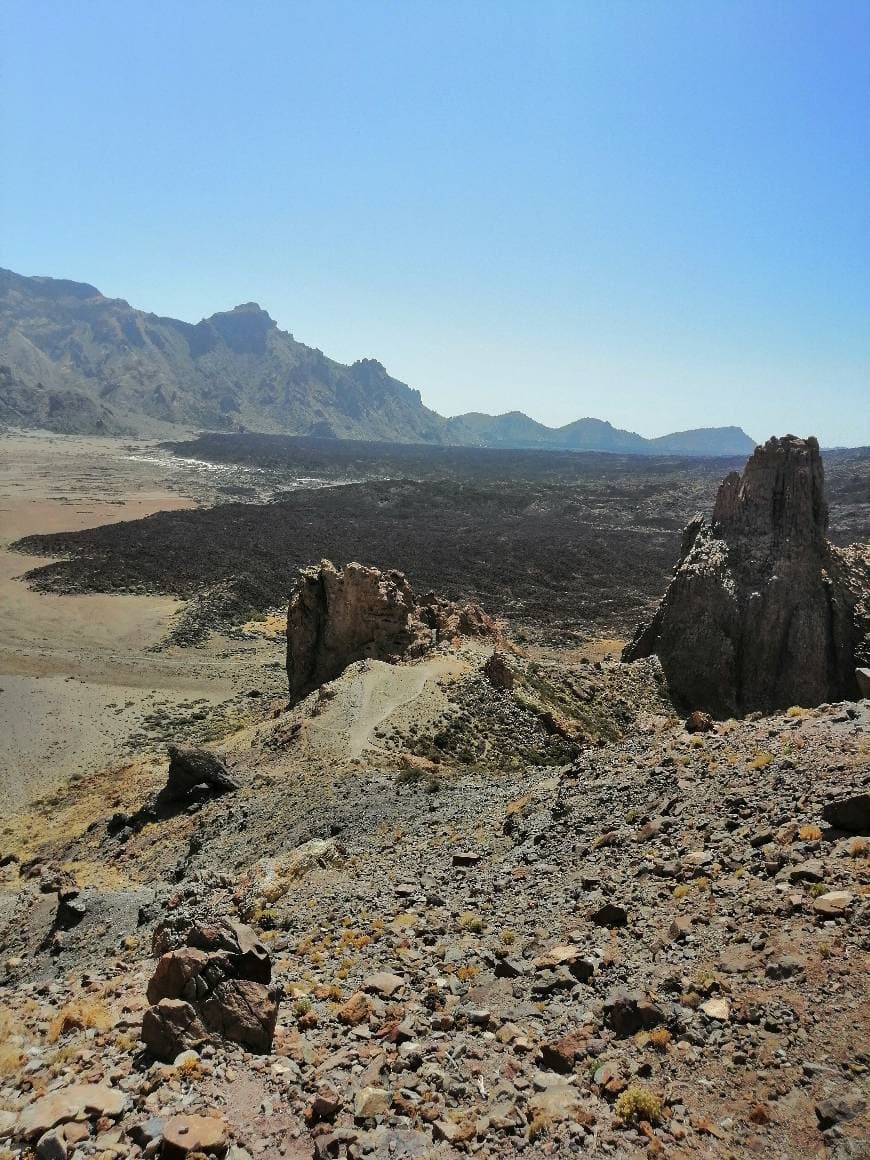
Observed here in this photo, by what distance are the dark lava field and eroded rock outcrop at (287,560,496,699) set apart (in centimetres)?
2050

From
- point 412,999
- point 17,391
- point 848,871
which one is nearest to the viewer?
point 848,871

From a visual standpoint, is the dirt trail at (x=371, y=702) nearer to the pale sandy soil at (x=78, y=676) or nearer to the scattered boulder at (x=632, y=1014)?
the scattered boulder at (x=632, y=1014)

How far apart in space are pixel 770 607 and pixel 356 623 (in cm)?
1368

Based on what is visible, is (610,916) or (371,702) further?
(371,702)

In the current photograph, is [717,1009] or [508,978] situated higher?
[717,1009]

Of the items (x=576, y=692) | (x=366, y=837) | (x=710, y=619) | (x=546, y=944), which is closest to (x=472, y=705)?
(x=576, y=692)

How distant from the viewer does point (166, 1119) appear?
234 inches

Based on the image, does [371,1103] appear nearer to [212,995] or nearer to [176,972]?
[212,995]

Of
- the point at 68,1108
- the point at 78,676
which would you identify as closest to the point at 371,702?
the point at 68,1108

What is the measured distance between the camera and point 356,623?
25297 millimetres

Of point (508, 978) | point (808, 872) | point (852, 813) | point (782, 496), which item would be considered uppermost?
point (782, 496)

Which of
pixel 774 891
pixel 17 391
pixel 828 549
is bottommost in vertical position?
pixel 774 891

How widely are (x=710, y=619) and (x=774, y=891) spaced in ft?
55.7

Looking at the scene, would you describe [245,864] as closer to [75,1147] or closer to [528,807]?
[528,807]
